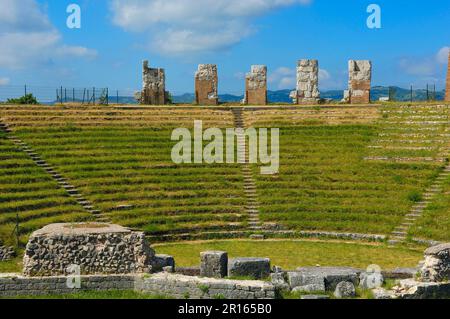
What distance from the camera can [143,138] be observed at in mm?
30844

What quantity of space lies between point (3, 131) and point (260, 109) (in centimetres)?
1399

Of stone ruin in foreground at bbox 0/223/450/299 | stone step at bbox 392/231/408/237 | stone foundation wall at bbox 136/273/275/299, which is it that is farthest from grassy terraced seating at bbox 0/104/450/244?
stone foundation wall at bbox 136/273/275/299

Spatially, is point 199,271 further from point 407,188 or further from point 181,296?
point 407,188

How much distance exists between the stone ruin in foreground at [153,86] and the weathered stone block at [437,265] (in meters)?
26.0

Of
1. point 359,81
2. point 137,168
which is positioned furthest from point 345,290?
point 359,81

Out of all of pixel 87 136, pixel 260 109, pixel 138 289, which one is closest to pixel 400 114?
pixel 260 109

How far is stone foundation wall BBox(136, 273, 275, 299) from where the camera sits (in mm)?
14156

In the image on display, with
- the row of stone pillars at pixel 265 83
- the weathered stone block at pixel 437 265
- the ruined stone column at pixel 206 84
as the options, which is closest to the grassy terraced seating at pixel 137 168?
the ruined stone column at pixel 206 84

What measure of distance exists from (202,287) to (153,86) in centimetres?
2548

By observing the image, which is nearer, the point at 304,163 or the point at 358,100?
the point at 304,163

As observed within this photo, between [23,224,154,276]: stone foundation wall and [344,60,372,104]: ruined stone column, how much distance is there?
25135 mm

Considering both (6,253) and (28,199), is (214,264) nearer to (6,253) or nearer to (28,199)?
(6,253)

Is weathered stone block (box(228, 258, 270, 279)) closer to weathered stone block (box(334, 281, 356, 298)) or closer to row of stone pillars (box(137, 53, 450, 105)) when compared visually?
weathered stone block (box(334, 281, 356, 298))

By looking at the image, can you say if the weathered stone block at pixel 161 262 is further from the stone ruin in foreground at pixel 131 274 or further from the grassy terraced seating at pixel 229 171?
the grassy terraced seating at pixel 229 171
